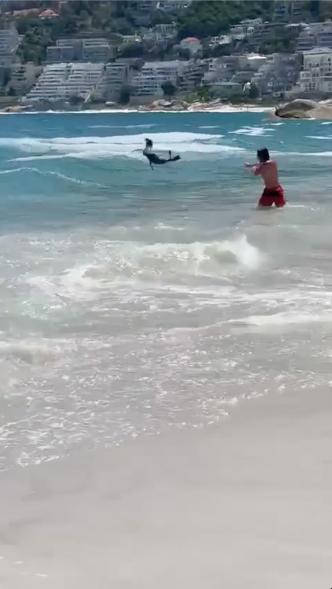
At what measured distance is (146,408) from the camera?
4637 millimetres

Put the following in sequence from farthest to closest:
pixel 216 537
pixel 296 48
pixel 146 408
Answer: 1. pixel 296 48
2. pixel 146 408
3. pixel 216 537

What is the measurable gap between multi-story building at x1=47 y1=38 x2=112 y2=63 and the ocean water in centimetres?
10637

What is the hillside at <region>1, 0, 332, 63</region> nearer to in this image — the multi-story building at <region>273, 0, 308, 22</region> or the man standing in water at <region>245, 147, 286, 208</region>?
the multi-story building at <region>273, 0, 308, 22</region>

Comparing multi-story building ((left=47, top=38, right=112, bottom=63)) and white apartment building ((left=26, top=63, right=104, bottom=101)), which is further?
multi-story building ((left=47, top=38, right=112, bottom=63))

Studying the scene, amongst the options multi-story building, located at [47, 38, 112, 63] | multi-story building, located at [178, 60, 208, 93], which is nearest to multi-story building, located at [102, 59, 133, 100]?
multi-story building, located at [47, 38, 112, 63]

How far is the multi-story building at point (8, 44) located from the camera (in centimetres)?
12062

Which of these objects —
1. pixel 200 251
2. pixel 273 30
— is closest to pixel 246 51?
pixel 273 30

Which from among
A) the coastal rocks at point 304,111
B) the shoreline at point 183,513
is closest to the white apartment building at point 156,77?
the coastal rocks at point 304,111

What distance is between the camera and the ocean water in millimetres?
4590

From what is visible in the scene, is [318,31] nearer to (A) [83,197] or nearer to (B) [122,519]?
(A) [83,197]

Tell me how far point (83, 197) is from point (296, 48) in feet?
323

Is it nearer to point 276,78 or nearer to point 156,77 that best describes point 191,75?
point 156,77

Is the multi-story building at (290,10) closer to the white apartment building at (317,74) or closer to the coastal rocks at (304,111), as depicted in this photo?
the white apartment building at (317,74)

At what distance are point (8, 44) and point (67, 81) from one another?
16747mm
